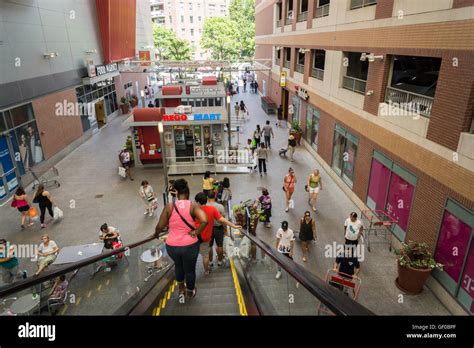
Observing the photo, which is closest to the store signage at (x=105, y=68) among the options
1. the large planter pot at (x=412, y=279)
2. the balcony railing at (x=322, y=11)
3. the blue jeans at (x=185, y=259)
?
the balcony railing at (x=322, y=11)

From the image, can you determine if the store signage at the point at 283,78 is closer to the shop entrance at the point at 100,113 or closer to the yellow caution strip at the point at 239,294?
the shop entrance at the point at 100,113

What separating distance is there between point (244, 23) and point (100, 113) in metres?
41.4

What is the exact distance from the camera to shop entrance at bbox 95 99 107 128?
80.8 ft

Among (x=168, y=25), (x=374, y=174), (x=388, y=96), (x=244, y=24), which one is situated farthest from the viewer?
(x=168, y=25)

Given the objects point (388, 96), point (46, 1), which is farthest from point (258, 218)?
point (46, 1)

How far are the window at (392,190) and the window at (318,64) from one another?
734 centimetres

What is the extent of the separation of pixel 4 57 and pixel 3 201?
5901mm

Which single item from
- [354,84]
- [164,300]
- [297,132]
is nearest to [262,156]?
[354,84]

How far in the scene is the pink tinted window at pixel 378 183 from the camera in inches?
398

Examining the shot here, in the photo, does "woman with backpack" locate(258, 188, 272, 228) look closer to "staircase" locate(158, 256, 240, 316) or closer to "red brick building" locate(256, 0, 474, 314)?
"red brick building" locate(256, 0, 474, 314)

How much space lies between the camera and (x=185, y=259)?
4.55 meters
